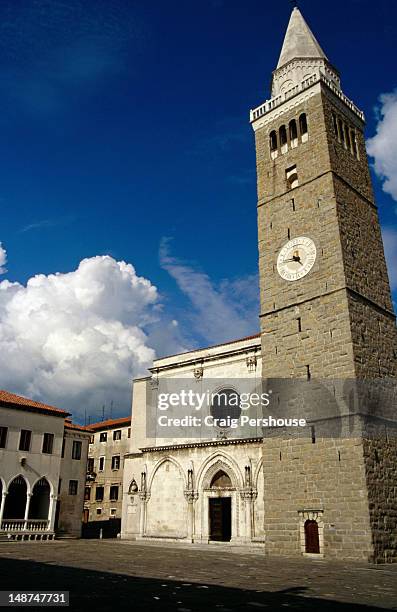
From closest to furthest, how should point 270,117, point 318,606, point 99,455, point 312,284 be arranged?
1. point 318,606
2. point 312,284
3. point 270,117
4. point 99,455

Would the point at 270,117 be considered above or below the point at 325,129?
above

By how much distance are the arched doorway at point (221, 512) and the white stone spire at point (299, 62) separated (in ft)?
78.3

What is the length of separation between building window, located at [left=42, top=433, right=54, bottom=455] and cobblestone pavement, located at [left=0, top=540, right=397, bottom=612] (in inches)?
710

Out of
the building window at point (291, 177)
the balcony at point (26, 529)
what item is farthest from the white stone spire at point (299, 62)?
the balcony at point (26, 529)

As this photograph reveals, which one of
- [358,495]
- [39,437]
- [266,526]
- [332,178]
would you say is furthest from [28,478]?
[332,178]

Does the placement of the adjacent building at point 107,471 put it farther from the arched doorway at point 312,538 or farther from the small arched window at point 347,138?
the small arched window at point 347,138

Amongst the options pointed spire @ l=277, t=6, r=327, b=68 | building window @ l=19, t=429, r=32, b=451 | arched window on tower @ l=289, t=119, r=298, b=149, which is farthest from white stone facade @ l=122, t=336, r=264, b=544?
pointed spire @ l=277, t=6, r=327, b=68

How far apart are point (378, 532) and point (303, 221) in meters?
15.2

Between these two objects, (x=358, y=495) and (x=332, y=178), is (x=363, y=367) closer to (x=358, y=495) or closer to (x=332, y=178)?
(x=358, y=495)

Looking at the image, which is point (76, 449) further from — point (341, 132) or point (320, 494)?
point (341, 132)

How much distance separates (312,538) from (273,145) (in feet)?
71.1

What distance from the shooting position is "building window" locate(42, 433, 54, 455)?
36.0m

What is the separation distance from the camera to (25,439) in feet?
114

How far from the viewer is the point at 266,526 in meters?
23.2
